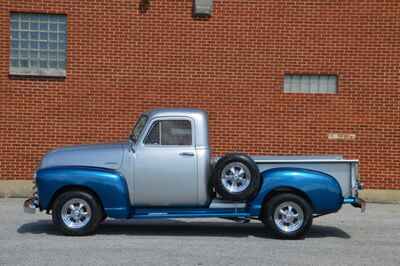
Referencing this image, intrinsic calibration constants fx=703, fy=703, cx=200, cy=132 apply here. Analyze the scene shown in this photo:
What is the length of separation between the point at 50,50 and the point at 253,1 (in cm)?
453

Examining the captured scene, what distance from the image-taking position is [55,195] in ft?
33.8

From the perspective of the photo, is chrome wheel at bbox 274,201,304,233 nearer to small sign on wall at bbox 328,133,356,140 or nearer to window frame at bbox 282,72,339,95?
small sign on wall at bbox 328,133,356,140

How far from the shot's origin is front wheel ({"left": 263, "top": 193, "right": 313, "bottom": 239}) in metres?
10.3

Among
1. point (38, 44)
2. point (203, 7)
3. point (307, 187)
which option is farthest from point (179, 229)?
point (38, 44)

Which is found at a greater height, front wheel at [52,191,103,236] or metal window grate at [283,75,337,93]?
metal window grate at [283,75,337,93]

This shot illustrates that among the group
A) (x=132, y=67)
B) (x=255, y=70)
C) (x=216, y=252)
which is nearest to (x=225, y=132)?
(x=255, y=70)

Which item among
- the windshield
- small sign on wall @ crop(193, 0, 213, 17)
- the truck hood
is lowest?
the truck hood

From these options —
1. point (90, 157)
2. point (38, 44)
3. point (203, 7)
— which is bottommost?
point (90, 157)

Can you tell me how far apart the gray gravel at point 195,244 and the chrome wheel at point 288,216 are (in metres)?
0.22

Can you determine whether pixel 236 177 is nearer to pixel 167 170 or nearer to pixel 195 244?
pixel 167 170

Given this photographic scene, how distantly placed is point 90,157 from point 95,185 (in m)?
0.48

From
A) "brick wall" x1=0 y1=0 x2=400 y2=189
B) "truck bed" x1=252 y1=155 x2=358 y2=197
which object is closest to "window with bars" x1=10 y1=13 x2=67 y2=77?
"brick wall" x1=0 y1=0 x2=400 y2=189

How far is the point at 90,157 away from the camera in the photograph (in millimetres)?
10414

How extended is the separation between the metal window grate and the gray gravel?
11.7 ft
